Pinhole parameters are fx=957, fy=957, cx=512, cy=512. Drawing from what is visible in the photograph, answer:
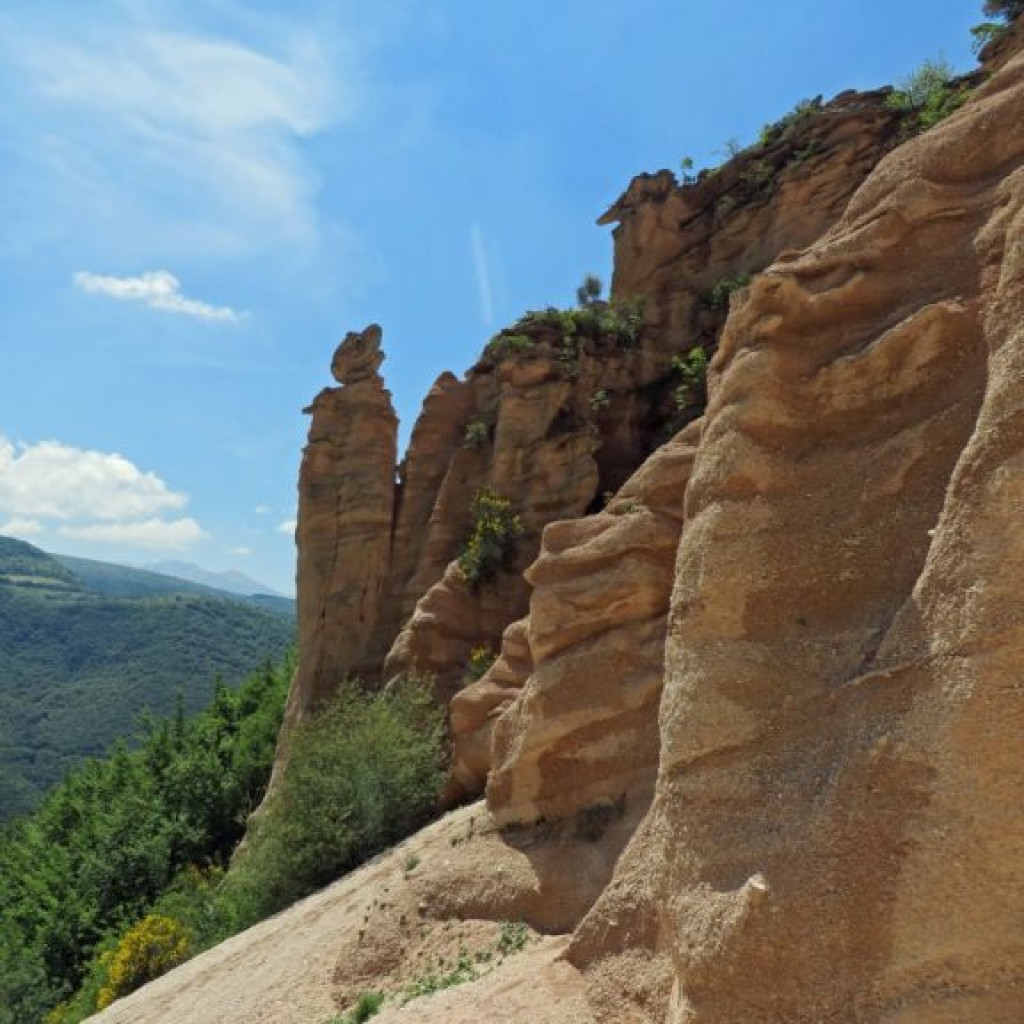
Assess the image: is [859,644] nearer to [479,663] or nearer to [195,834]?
[479,663]

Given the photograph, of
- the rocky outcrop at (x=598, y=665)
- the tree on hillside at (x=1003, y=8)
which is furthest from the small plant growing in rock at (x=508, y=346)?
the tree on hillside at (x=1003, y=8)

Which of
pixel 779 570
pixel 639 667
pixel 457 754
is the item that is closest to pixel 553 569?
pixel 639 667

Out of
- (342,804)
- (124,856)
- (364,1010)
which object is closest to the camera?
(364,1010)

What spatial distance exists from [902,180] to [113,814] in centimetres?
3312

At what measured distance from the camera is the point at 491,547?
78.7 feet

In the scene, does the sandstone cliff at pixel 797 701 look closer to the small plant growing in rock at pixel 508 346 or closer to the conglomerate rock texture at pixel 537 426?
the conglomerate rock texture at pixel 537 426

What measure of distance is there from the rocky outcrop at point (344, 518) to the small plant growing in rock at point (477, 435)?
340cm

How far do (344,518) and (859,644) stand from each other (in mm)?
23303

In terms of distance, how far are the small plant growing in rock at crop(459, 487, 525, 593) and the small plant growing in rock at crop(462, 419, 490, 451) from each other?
3136mm

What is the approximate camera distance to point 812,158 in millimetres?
26312

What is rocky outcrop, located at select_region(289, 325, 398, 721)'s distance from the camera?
92.6ft

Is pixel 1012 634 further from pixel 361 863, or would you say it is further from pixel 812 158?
pixel 812 158

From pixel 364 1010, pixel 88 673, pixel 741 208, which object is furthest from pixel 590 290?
pixel 88 673

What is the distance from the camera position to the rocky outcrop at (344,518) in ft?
92.6
